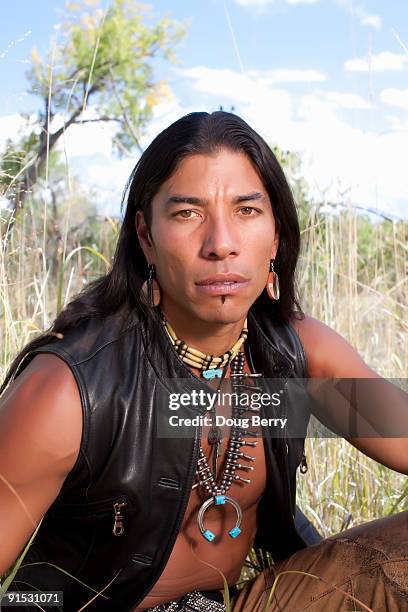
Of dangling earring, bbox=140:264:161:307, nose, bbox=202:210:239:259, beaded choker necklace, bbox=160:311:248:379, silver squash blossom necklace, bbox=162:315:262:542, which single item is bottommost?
silver squash blossom necklace, bbox=162:315:262:542

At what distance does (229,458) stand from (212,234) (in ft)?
1.84

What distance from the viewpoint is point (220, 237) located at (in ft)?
5.67

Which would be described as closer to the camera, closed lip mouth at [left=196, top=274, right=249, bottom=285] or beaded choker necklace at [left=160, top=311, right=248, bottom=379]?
closed lip mouth at [left=196, top=274, right=249, bottom=285]

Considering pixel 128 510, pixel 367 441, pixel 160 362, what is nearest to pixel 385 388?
pixel 367 441

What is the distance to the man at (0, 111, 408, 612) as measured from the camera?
1.68 m

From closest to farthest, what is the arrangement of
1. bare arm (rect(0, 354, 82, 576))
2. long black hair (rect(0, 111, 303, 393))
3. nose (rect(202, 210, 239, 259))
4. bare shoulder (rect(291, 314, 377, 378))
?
bare arm (rect(0, 354, 82, 576))
nose (rect(202, 210, 239, 259))
long black hair (rect(0, 111, 303, 393))
bare shoulder (rect(291, 314, 377, 378))

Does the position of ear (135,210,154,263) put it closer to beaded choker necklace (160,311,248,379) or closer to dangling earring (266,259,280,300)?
beaded choker necklace (160,311,248,379)

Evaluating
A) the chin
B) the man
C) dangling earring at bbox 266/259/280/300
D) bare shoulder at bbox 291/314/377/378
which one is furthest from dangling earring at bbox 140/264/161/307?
bare shoulder at bbox 291/314/377/378

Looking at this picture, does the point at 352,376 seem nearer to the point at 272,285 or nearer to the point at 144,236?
the point at 272,285

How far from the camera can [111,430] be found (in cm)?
174

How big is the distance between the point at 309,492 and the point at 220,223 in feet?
4.85

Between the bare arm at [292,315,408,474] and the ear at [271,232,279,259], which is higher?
the ear at [271,232,279,259]

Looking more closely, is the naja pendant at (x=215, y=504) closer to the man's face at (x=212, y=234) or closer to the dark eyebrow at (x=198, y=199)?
the man's face at (x=212, y=234)

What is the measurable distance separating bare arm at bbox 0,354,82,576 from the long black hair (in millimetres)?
155
